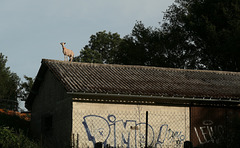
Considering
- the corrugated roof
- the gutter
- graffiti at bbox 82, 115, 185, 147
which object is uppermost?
the corrugated roof

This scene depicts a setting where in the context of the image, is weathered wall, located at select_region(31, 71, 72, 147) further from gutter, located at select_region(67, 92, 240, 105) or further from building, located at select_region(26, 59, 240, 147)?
gutter, located at select_region(67, 92, 240, 105)

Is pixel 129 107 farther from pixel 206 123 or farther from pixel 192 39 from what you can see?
pixel 192 39

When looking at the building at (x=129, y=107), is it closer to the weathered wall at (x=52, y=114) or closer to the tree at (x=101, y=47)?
the weathered wall at (x=52, y=114)

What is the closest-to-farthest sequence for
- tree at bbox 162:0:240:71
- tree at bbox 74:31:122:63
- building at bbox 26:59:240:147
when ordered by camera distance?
building at bbox 26:59:240:147 < tree at bbox 162:0:240:71 < tree at bbox 74:31:122:63

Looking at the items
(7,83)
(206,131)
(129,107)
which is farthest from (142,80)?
(7,83)

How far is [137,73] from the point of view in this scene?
23.0 meters

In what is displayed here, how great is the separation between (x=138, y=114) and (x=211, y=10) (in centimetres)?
2541

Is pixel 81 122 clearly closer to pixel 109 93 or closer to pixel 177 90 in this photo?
pixel 109 93

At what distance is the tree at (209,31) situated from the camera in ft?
127

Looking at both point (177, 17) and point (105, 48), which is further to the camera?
point (105, 48)

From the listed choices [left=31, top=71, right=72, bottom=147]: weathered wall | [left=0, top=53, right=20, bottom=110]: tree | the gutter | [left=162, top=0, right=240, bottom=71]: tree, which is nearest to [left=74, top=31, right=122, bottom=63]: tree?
[left=0, top=53, right=20, bottom=110]: tree

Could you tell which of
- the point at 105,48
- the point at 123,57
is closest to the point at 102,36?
the point at 105,48

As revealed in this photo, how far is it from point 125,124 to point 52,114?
198 inches

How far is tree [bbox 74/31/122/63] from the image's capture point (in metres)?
64.9
